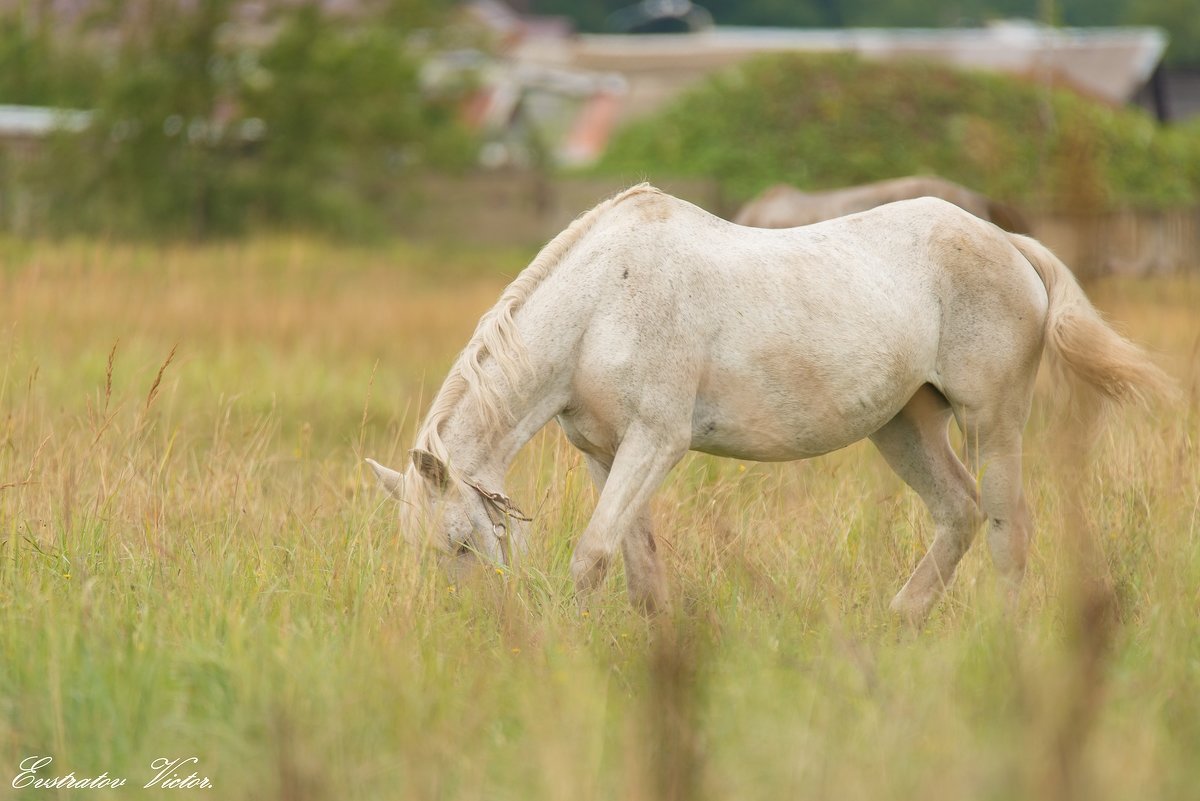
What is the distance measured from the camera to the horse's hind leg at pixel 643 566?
464 cm

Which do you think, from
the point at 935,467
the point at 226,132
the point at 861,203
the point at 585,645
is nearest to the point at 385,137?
the point at 226,132

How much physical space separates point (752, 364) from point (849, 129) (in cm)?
1562

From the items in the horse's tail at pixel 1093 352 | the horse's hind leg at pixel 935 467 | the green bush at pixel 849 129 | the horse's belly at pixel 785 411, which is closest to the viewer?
the horse's belly at pixel 785 411

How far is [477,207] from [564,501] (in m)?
16.3

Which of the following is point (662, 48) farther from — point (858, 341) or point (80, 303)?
point (858, 341)

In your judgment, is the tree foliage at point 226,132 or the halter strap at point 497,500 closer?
the halter strap at point 497,500

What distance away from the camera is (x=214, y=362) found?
370 inches

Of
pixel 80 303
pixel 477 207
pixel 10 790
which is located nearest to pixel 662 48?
pixel 477 207

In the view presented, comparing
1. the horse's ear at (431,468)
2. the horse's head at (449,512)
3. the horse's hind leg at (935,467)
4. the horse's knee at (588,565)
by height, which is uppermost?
the horse's ear at (431,468)

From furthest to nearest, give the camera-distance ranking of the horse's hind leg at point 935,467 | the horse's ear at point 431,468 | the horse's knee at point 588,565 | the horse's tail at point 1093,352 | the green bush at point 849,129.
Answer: the green bush at point 849,129 < the horse's hind leg at point 935,467 < the horse's tail at point 1093,352 < the horse's knee at point 588,565 < the horse's ear at point 431,468

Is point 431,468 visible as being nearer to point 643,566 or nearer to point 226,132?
point 643,566

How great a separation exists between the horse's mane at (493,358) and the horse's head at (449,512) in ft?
0.26

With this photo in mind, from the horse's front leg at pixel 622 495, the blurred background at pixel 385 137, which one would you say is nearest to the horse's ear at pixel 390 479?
the horse's front leg at pixel 622 495

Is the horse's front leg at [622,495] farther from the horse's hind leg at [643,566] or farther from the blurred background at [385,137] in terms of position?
the blurred background at [385,137]
